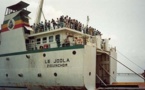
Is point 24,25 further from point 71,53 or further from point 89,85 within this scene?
point 89,85

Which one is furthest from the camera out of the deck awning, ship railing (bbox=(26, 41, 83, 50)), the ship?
the deck awning

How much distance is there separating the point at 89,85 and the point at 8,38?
9689mm

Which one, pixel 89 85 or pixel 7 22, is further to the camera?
pixel 7 22

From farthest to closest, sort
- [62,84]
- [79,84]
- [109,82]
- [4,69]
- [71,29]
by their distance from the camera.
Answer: [4,69]
[109,82]
[71,29]
[62,84]
[79,84]

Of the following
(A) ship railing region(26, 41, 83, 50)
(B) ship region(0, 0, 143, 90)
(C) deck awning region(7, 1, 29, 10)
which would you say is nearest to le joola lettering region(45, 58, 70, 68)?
(B) ship region(0, 0, 143, 90)

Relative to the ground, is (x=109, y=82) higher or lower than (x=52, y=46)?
lower

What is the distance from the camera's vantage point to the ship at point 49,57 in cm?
1439

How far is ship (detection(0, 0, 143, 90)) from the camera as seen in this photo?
1439 cm

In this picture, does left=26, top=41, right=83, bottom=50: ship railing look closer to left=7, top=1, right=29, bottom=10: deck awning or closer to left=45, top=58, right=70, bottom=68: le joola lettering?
left=45, top=58, right=70, bottom=68: le joola lettering

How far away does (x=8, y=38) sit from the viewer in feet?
64.6

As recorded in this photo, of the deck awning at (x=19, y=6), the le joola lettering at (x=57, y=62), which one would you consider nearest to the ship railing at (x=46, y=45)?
the le joola lettering at (x=57, y=62)

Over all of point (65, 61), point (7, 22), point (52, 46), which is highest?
point (7, 22)

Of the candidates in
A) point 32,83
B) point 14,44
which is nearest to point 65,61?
point 32,83

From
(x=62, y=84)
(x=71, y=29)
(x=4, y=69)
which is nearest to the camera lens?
(x=62, y=84)
